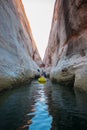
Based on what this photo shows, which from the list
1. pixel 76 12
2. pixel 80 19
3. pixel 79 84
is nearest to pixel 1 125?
pixel 79 84

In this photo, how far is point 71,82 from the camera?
40.2 ft

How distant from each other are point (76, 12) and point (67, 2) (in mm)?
3138

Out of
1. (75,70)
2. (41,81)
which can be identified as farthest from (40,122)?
(41,81)

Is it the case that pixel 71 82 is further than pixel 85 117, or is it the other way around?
pixel 71 82

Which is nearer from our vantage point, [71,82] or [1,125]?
[1,125]

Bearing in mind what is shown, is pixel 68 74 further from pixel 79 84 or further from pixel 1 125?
pixel 1 125

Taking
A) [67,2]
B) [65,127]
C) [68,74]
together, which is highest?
[67,2]

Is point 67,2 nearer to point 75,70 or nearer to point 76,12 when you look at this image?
point 76,12

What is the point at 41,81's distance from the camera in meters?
18.0

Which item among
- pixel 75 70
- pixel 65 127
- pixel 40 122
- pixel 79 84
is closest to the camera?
pixel 65 127

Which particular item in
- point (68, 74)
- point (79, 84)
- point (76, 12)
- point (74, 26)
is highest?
point (76, 12)

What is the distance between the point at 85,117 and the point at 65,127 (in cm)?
100

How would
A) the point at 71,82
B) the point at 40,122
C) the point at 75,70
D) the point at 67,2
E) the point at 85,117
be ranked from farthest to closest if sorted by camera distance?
the point at 67,2 < the point at 71,82 < the point at 75,70 < the point at 85,117 < the point at 40,122

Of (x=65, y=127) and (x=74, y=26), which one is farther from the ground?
(x=74, y=26)
